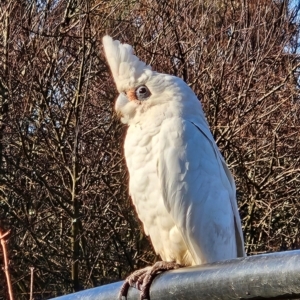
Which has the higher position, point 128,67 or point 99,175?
point 128,67

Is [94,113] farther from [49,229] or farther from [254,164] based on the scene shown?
[254,164]

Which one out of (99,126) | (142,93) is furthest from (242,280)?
(99,126)

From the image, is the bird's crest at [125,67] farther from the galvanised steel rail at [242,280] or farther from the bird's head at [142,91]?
the galvanised steel rail at [242,280]

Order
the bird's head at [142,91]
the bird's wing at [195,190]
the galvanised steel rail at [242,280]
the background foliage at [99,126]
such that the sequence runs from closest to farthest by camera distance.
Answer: the galvanised steel rail at [242,280]
the bird's wing at [195,190]
the bird's head at [142,91]
the background foliage at [99,126]

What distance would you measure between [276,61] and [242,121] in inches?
33.8

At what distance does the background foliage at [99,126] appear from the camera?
747cm

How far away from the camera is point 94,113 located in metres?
7.85

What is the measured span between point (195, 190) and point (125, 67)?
31.2 inches

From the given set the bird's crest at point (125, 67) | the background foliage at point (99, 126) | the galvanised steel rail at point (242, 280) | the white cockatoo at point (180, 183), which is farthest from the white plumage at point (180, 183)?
the background foliage at point (99, 126)

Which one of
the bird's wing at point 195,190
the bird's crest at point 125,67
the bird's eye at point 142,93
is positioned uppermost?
the bird's crest at point 125,67

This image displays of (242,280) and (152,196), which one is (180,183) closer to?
(152,196)

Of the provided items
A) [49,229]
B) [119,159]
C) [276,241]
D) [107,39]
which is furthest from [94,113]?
[107,39]

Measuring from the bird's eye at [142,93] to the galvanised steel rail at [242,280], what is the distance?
1875mm

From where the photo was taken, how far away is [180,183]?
10.7 feet
